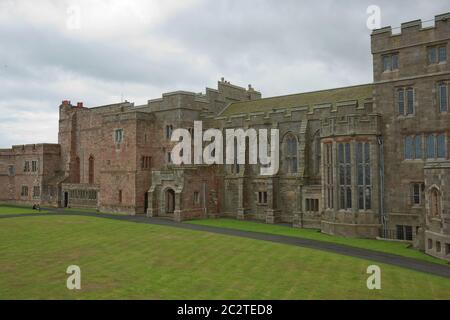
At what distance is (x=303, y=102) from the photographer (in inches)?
1655

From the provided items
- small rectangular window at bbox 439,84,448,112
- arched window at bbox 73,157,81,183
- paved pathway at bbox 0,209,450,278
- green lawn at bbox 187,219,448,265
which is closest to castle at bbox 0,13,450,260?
small rectangular window at bbox 439,84,448,112

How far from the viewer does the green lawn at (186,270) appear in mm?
15477

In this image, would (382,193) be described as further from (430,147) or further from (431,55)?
(431,55)


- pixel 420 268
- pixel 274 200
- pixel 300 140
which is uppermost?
pixel 300 140

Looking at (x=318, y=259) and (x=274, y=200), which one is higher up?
(x=274, y=200)

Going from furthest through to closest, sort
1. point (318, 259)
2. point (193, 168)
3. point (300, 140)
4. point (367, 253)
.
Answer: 1. point (193, 168)
2. point (300, 140)
3. point (367, 253)
4. point (318, 259)

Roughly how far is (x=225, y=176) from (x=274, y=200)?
732 centimetres

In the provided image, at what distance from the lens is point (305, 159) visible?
3734cm

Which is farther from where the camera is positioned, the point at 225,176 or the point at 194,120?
the point at 194,120

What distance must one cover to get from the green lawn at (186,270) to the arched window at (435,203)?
6842 millimetres

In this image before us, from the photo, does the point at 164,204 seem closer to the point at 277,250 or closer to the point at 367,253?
the point at 277,250
